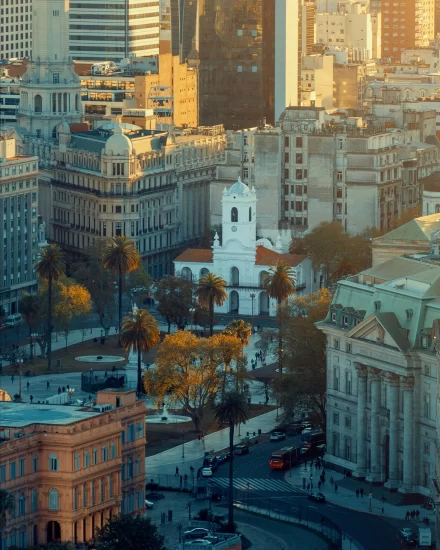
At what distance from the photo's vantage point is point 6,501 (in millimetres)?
199250

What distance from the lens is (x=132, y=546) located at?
200 m

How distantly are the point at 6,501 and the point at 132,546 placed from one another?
31.0 ft
